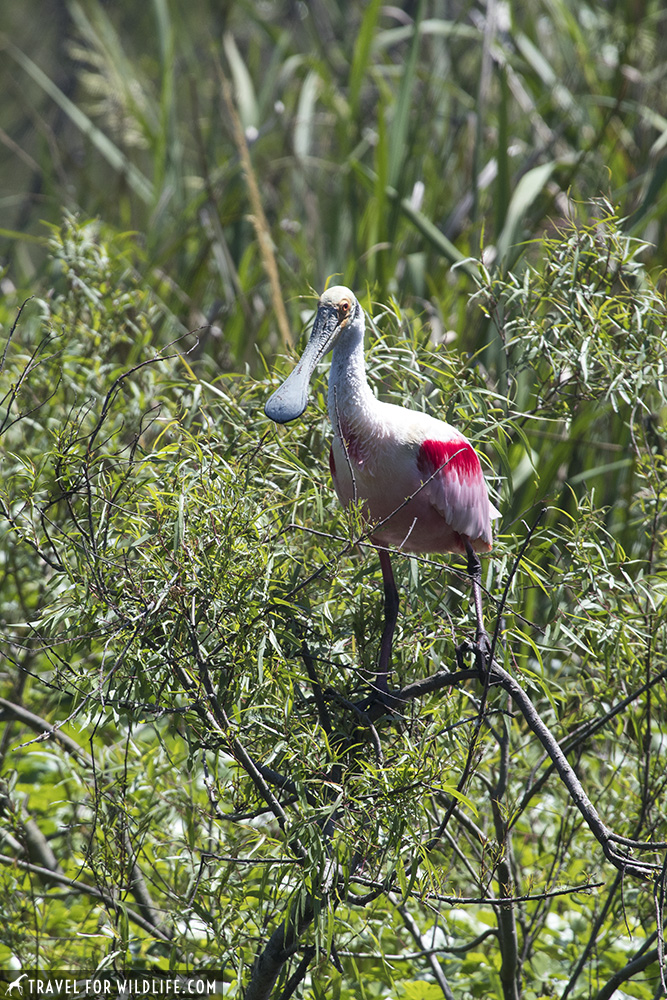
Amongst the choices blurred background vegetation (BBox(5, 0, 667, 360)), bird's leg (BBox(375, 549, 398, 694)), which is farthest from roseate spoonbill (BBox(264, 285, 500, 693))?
blurred background vegetation (BBox(5, 0, 667, 360))

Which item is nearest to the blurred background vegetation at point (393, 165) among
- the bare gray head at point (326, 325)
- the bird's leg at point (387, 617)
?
the bare gray head at point (326, 325)

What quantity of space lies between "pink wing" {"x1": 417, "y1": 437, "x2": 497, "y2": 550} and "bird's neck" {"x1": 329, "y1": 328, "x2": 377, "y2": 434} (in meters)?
A: 0.16

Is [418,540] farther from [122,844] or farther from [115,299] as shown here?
[115,299]

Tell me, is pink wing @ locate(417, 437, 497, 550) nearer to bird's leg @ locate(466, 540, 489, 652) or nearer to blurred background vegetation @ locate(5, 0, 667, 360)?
bird's leg @ locate(466, 540, 489, 652)

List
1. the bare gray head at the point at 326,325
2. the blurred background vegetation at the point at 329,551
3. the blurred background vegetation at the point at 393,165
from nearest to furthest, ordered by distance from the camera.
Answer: the blurred background vegetation at the point at 329,551 → the bare gray head at the point at 326,325 → the blurred background vegetation at the point at 393,165

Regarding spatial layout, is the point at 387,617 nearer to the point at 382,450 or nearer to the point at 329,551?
the point at 329,551

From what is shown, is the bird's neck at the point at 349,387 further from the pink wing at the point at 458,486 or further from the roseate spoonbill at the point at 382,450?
the pink wing at the point at 458,486

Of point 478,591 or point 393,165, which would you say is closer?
point 478,591

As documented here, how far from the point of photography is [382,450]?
7.35 ft

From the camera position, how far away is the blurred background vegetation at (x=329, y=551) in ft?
6.17

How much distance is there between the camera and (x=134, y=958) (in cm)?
263

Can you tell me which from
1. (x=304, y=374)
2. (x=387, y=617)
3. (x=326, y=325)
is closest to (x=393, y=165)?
(x=326, y=325)

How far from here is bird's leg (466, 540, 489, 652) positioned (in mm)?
2074

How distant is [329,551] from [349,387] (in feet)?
1.18
